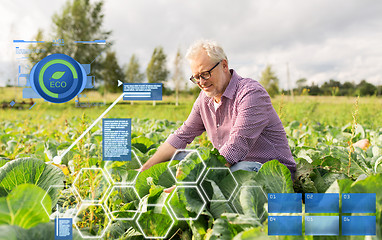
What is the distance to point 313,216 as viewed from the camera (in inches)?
32.4

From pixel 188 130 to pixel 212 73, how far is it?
62 cm

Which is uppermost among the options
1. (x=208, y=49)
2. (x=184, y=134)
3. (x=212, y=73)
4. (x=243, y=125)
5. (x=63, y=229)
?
(x=208, y=49)

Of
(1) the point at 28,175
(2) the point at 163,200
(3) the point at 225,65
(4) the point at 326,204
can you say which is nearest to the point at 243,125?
(3) the point at 225,65

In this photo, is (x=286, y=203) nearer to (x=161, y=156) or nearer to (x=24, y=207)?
(x=24, y=207)

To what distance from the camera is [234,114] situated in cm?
190

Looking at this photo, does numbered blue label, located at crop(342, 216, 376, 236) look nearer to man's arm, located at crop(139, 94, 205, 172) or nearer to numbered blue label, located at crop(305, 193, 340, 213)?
numbered blue label, located at crop(305, 193, 340, 213)

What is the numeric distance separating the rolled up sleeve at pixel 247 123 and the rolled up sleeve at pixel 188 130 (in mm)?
560

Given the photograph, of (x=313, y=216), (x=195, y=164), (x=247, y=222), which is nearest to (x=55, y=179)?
(x=195, y=164)

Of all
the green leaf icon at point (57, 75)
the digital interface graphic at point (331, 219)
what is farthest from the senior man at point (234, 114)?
the green leaf icon at point (57, 75)

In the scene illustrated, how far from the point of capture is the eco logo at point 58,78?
1.25 m

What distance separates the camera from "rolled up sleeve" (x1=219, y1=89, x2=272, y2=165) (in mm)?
1601
